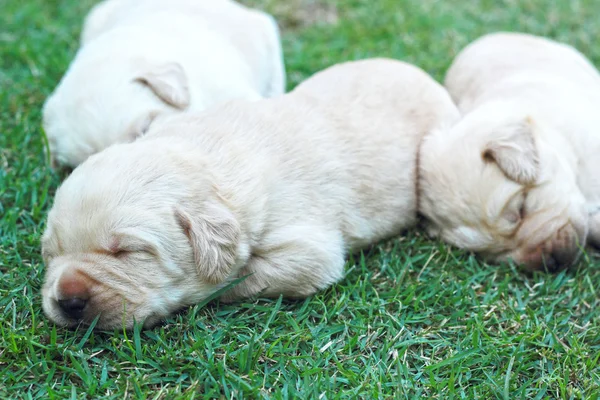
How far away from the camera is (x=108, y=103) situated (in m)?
4.66

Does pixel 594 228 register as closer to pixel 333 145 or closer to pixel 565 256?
pixel 565 256

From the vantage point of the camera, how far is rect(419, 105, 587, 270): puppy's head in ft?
14.3

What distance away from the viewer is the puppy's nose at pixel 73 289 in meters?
3.37

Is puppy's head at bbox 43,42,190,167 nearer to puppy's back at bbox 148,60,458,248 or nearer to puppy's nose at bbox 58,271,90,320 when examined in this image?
puppy's back at bbox 148,60,458,248

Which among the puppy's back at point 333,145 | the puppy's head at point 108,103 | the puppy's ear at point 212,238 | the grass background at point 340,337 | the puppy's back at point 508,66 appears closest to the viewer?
the grass background at point 340,337

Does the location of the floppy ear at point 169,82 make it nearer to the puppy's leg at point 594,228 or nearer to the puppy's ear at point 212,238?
the puppy's ear at point 212,238

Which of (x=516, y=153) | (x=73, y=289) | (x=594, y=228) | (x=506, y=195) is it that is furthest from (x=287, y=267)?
(x=594, y=228)

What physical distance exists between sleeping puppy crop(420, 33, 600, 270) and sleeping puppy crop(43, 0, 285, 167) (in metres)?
1.57

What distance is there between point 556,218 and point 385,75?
4.79ft

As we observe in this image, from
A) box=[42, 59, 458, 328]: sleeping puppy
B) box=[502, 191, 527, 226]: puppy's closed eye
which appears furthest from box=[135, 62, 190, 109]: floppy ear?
box=[502, 191, 527, 226]: puppy's closed eye

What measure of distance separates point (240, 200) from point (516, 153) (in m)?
1.72

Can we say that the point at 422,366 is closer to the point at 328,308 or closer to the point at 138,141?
the point at 328,308

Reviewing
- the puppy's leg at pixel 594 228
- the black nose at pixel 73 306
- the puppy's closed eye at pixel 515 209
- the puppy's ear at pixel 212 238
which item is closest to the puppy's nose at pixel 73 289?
the black nose at pixel 73 306

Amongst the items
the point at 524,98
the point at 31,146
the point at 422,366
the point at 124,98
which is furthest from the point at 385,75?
the point at 31,146
